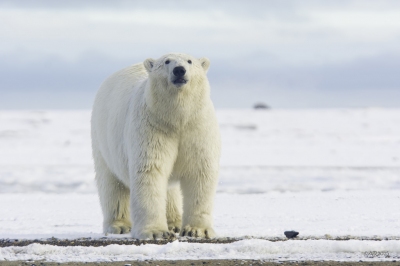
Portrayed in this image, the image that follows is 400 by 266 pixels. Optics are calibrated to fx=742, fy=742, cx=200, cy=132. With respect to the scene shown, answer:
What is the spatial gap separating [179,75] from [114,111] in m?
1.24

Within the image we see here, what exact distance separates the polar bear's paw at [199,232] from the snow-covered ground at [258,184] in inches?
7.9

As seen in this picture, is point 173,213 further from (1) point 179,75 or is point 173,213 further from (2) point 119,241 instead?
(1) point 179,75

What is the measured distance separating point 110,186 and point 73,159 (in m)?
12.3

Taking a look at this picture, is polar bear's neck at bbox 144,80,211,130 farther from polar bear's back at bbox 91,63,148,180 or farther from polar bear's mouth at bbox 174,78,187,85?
polar bear's back at bbox 91,63,148,180

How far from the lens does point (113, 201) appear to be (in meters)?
7.06

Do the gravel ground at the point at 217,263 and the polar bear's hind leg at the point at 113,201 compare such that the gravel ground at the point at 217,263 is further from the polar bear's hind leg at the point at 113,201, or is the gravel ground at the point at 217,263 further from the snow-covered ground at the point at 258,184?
the polar bear's hind leg at the point at 113,201

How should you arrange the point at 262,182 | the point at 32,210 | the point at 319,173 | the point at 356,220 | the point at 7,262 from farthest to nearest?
the point at 319,173
the point at 262,182
the point at 32,210
the point at 356,220
the point at 7,262

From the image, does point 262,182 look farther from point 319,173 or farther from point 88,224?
point 88,224

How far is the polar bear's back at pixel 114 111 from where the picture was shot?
262 inches

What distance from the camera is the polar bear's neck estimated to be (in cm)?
596

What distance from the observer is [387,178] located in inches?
531

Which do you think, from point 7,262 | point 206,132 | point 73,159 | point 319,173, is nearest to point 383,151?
point 319,173

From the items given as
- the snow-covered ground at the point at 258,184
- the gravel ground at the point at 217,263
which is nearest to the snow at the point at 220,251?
the snow-covered ground at the point at 258,184

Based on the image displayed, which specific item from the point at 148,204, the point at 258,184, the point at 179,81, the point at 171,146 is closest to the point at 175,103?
the point at 179,81
